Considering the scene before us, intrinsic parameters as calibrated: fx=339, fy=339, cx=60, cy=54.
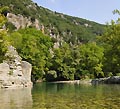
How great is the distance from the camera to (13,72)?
198 feet

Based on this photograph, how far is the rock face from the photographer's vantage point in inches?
2243

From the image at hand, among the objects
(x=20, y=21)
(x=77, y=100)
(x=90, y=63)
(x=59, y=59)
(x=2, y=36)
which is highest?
(x=20, y=21)

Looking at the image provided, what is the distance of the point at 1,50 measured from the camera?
4434 centimetres

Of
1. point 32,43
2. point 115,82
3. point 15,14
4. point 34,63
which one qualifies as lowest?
point 115,82

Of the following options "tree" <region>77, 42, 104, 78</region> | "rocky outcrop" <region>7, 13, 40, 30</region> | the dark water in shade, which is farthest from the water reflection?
"rocky outcrop" <region>7, 13, 40, 30</region>

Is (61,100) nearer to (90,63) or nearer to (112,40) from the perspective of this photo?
(112,40)

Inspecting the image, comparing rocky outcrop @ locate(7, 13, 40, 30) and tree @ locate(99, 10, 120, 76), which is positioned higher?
rocky outcrop @ locate(7, 13, 40, 30)

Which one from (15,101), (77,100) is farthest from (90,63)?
(15,101)

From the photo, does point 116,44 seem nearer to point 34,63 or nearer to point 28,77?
point 28,77

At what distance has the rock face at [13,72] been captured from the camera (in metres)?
57.0

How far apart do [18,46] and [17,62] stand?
92.8 feet

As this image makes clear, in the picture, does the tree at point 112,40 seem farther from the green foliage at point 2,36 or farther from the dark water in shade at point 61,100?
the dark water in shade at point 61,100

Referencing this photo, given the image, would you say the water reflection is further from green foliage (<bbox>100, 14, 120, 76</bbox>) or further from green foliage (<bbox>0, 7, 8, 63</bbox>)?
green foliage (<bbox>100, 14, 120, 76</bbox>)

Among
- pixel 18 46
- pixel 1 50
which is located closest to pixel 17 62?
pixel 1 50
